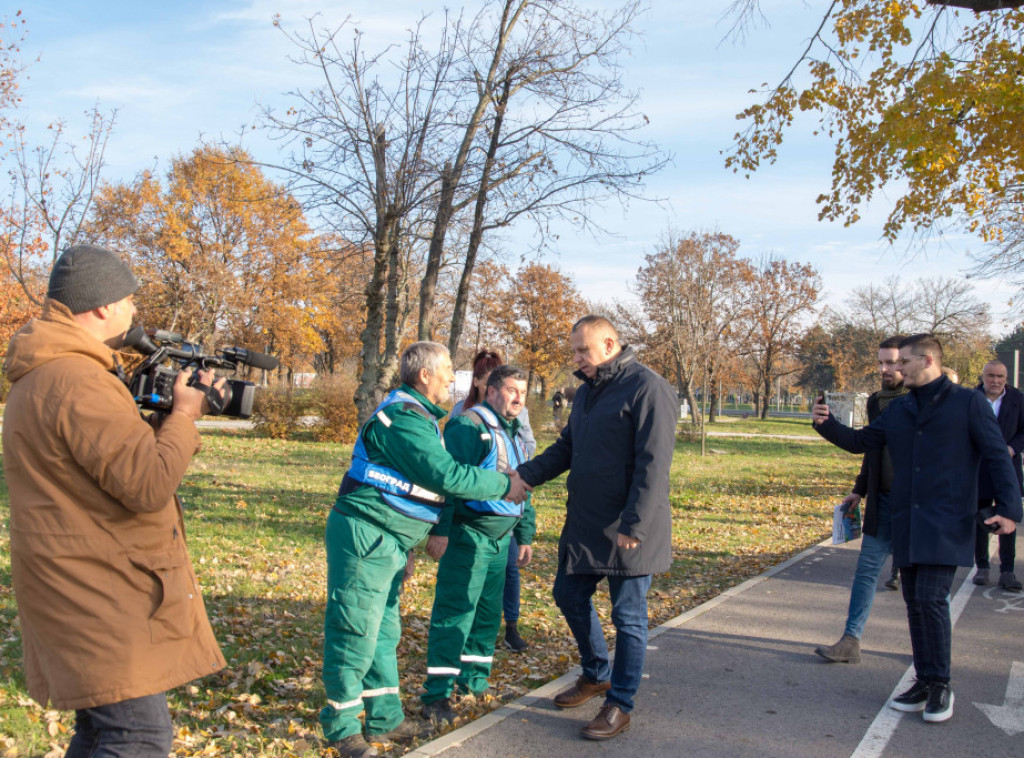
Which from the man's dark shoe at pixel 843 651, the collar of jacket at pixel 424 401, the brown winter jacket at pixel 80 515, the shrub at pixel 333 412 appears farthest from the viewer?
the shrub at pixel 333 412

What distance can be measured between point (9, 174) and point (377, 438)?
15611 millimetres

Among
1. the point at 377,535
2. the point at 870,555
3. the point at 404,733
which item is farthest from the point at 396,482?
the point at 870,555

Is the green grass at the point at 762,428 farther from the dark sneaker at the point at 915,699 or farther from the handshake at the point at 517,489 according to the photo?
the handshake at the point at 517,489

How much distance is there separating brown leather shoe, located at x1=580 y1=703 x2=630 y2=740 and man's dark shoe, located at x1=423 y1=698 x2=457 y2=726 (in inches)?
27.2

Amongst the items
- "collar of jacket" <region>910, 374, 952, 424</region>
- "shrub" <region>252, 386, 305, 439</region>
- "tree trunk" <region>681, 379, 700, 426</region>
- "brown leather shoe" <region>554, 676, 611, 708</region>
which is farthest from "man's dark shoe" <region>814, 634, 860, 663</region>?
"tree trunk" <region>681, 379, 700, 426</region>

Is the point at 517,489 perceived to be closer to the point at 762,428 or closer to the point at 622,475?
the point at 622,475

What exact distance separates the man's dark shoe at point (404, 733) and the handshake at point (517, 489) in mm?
1235

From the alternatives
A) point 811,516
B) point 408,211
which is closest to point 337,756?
point 408,211

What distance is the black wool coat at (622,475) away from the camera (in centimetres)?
391

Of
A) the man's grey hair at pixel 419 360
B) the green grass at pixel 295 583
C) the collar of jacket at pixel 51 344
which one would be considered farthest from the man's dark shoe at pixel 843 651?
the collar of jacket at pixel 51 344

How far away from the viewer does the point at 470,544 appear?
4230mm

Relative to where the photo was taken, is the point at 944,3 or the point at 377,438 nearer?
the point at 377,438

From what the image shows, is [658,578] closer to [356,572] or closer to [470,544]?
[470,544]

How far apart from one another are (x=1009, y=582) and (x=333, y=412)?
17.7 m
